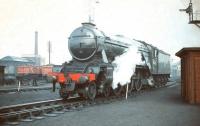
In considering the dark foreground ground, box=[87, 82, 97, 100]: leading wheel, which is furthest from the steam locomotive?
the dark foreground ground

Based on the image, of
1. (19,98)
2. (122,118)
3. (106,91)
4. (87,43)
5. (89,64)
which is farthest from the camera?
(19,98)

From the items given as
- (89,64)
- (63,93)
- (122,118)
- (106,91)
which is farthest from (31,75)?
(122,118)

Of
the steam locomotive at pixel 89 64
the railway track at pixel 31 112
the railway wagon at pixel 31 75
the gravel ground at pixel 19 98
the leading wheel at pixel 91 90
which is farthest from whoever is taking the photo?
the railway wagon at pixel 31 75

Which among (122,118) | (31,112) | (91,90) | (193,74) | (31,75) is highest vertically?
(193,74)

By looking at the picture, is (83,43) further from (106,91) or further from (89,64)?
(106,91)

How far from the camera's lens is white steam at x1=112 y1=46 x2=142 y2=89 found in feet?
49.0

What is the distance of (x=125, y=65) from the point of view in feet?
52.0

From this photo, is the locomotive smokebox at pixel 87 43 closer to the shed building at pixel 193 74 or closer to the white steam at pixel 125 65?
the white steam at pixel 125 65

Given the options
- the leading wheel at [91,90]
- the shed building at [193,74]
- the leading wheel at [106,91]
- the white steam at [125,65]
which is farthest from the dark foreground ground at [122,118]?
the white steam at [125,65]

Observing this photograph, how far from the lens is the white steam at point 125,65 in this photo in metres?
14.9

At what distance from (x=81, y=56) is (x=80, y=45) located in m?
0.55

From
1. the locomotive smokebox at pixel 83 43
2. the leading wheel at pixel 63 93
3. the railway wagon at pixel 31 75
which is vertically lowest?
the leading wheel at pixel 63 93

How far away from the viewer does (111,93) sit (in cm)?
1572

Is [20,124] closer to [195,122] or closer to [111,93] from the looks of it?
[195,122]
